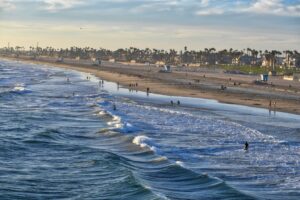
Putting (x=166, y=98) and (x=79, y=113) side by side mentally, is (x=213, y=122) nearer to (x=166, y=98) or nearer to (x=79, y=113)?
(x=79, y=113)

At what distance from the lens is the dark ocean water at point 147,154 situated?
64.5ft

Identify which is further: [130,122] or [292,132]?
[130,122]

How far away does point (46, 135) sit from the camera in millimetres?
31562

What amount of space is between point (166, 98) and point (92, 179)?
39.5 metres

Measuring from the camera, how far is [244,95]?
64938mm

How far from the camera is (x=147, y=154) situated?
87.8 ft

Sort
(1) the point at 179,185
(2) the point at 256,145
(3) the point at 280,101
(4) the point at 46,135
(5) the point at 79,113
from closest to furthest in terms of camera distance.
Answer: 1. (1) the point at 179,185
2. (2) the point at 256,145
3. (4) the point at 46,135
4. (5) the point at 79,113
5. (3) the point at 280,101

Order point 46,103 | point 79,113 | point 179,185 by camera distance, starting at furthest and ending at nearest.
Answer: point 46,103 → point 79,113 → point 179,185

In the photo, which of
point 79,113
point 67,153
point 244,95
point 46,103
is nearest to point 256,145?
point 67,153

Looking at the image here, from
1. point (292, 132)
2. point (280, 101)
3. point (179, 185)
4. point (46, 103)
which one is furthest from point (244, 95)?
A: point (179, 185)

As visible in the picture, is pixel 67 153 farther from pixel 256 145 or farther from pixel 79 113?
pixel 79 113

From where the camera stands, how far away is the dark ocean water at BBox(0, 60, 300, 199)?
64.5 feet

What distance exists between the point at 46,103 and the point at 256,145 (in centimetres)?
2829

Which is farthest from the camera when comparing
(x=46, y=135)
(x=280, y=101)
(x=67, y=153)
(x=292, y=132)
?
(x=280, y=101)
